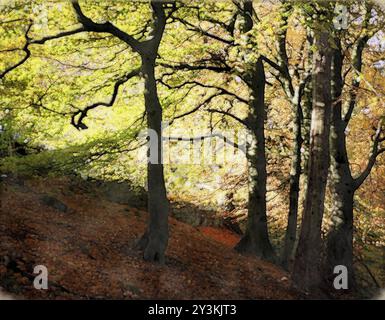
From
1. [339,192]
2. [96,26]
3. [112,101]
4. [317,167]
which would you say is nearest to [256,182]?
[339,192]

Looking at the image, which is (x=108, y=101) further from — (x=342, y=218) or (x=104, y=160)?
(x=342, y=218)

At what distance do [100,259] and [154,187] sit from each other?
2.27m

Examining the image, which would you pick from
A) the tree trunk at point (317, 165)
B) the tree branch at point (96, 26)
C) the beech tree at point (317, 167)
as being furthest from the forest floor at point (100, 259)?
the tree branch at point (96, 26)

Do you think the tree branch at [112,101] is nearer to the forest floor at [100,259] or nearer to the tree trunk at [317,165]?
the forest floor at [100,259]

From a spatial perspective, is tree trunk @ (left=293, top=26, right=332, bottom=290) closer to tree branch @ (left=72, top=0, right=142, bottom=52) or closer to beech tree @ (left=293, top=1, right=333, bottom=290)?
beech tree @ (left=293, top=1, right=333, bottom=290)

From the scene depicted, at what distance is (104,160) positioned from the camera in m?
14.1

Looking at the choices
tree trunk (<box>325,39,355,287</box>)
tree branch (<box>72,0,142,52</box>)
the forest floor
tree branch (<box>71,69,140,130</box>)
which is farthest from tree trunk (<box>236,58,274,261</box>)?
tree branch (<box>72,0,142,52</box>)

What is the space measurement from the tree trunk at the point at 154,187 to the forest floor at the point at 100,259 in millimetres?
472

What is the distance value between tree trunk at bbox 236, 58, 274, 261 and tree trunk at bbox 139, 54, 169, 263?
4638mm

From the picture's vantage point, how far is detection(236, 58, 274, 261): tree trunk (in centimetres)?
1579

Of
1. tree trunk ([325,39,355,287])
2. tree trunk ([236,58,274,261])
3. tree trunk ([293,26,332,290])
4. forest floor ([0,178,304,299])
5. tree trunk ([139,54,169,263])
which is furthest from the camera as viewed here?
tree trunk ([236,58,274,261])

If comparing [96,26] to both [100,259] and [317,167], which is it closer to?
[100,259]

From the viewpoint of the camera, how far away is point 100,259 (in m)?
11.8
